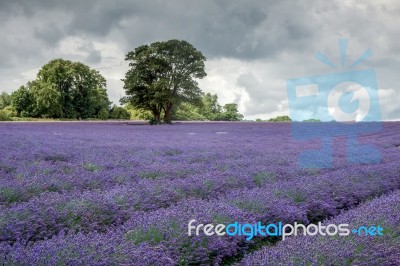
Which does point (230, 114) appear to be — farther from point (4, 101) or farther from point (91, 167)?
point (91, 167)

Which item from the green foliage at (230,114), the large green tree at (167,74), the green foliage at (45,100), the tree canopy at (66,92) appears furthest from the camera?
the green foliage at (230,114)

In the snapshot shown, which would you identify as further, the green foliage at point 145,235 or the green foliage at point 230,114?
the green foliage at point 230,114

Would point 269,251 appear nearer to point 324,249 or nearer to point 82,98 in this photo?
point 324,249

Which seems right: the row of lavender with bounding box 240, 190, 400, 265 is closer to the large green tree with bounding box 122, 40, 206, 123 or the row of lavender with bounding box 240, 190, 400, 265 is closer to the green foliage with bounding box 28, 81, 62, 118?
the large green tree with bounding box 122, 40, 206, 123

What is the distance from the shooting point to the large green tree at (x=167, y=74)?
122ft

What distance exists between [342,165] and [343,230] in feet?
18.4

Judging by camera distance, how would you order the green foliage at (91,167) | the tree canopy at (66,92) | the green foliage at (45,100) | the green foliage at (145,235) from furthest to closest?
the tree canopy at (66,92)
the green foliage at (45,100)
the green foliage at (91,167)
the green foliage at (145,235)

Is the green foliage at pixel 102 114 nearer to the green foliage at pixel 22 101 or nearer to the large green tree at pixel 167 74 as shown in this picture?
the green foliage at pixel 22 101

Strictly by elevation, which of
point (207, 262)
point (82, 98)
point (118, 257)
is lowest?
point (207, 262)

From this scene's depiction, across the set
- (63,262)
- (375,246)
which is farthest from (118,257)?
(375,246)

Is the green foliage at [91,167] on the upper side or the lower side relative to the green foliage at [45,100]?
lower

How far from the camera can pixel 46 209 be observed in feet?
12.9

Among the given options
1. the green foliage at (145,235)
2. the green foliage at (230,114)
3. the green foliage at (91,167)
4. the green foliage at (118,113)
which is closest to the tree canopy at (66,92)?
the green foliage at (118,113)

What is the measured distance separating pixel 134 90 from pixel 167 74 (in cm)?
370
